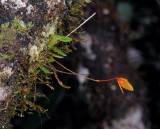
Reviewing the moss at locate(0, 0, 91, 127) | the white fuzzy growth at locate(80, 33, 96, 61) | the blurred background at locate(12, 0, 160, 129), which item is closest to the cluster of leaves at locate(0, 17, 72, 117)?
the moss at locate(0, 0, 91, 127)

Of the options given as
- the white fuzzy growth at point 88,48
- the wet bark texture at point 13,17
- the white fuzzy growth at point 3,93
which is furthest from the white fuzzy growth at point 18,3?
the white fuzzy growth at point 88,48

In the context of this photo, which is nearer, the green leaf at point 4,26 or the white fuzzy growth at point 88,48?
the green leaf at point 4,26

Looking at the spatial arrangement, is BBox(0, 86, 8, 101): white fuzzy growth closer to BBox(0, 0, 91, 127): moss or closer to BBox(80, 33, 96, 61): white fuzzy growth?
BBox(0, 0, 91, 127): moss


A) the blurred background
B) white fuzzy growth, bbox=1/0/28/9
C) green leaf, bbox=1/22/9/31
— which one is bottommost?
the blurred background

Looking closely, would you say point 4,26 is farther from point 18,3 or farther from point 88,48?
point 88,48

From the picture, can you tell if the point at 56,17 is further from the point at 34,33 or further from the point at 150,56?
the point at 150,56

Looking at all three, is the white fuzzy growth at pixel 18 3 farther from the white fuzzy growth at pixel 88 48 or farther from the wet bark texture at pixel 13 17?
the white fuzzy growth at pixel 88 48

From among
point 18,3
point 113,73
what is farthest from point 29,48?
point 113,73

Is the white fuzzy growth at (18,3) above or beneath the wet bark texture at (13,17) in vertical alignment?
above

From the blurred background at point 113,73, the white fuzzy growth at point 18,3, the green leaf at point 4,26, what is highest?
the white fuzzy growth at point 18,3
